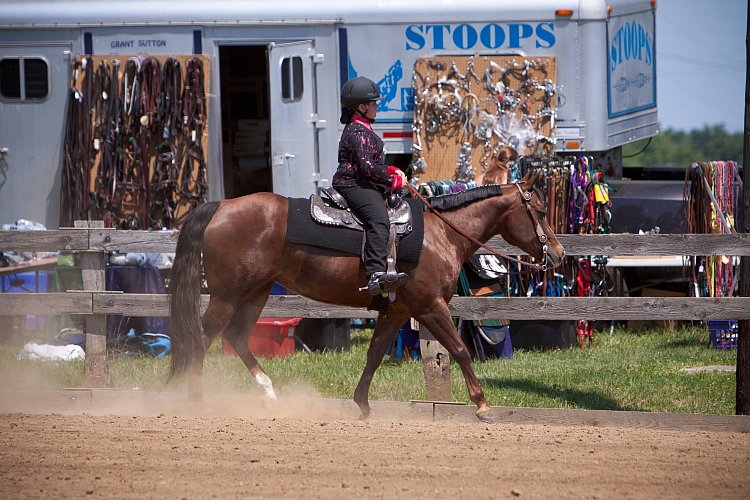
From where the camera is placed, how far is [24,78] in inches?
494

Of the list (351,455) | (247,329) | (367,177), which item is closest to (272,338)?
(247,329)

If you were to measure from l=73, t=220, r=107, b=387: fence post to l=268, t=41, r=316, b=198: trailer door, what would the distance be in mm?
3829

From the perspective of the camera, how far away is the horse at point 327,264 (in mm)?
7719

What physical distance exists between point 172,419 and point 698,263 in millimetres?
6442

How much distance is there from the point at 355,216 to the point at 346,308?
137 centimetres

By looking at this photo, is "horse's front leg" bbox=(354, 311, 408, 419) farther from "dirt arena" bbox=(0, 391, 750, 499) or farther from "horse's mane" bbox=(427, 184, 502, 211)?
"horse's mane" bbox=(427, 184, 502, 211)

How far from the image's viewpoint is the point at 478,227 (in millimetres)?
7992

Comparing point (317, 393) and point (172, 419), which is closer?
point (172, 419)

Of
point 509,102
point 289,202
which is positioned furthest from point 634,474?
point 509,102

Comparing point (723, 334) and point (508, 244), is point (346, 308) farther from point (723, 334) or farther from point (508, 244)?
point (723, 334)

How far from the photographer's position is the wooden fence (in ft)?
26.2

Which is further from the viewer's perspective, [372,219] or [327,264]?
[327,264]

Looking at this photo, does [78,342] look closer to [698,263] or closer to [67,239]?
[67,239]

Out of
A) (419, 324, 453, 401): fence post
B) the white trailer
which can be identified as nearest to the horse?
(419, 324, 453, 401): fence post
